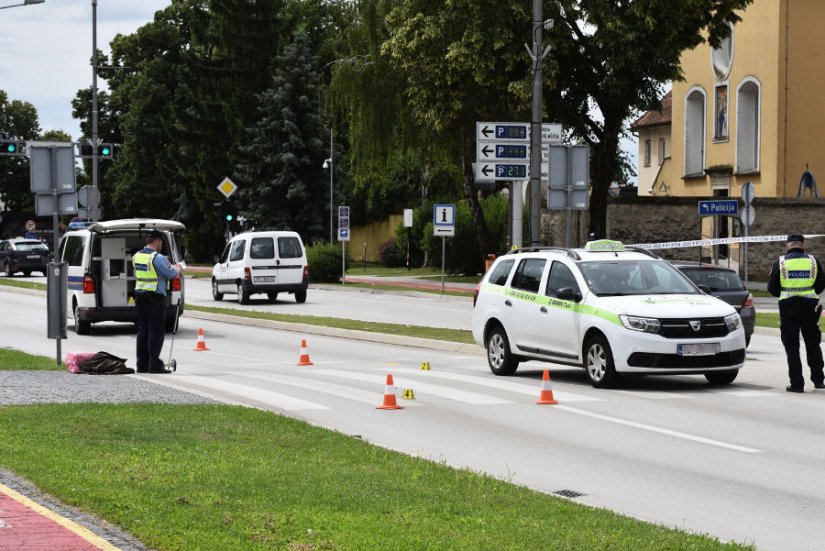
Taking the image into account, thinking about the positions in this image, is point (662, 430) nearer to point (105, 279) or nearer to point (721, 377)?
point (721, 377)

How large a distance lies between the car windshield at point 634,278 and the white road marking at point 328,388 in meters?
3.13

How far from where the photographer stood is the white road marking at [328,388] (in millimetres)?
15598

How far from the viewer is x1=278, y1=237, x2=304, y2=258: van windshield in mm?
38656

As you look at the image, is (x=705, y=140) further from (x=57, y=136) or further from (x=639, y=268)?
(x=57, y=136)

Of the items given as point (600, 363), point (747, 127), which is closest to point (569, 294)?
point (600, 363)

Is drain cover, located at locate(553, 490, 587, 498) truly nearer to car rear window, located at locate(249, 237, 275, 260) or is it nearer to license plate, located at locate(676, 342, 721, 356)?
license plate, located at locate(676, 342, 721, 356)

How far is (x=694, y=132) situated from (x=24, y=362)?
47.0 m

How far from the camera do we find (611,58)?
42.2 metres

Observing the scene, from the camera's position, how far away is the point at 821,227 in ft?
163

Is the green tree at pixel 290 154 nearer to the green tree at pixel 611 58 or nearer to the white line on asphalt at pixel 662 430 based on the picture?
the green tree at pixel 611 58

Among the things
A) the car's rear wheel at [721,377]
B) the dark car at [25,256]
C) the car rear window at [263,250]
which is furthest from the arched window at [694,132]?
the car's rear wheel at [721,377]

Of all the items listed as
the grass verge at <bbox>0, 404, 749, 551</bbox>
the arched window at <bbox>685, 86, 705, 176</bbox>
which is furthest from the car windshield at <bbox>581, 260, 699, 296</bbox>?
the arched window at <bbox>685, 86, 705, 176</bbox>

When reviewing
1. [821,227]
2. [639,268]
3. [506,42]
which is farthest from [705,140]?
[639,268]

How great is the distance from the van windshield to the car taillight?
39.1 ft
